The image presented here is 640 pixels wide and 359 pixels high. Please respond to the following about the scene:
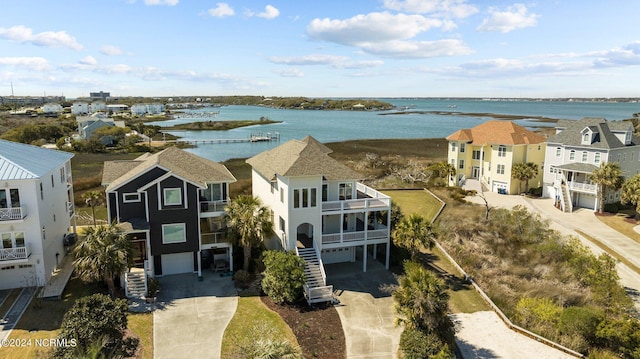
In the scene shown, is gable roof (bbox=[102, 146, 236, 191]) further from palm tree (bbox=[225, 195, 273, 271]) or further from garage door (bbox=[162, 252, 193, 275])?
garage door (bbox=[162, 252, 193, 275])

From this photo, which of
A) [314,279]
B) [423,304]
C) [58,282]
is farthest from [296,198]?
[58,282]

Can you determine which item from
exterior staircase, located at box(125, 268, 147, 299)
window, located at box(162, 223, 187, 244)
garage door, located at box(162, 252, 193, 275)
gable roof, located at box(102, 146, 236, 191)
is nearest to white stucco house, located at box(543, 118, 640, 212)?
gable roof, located at box(102, 146, 236, 191)

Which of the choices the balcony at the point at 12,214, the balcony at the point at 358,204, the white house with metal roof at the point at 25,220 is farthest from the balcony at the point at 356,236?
the balcony at the point at 12,214

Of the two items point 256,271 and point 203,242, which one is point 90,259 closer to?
point 203,242

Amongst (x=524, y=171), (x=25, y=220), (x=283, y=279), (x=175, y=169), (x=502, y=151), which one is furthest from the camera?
(x=502, y=151)

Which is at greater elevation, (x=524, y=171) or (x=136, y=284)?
(x=524, y=171)

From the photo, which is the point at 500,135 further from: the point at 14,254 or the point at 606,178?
the point at 14,254

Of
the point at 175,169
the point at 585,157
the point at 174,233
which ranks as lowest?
the point at 174,233

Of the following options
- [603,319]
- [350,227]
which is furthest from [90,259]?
[603,319]
